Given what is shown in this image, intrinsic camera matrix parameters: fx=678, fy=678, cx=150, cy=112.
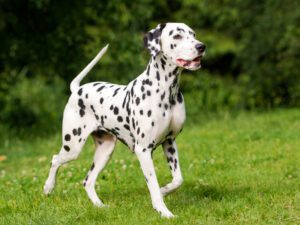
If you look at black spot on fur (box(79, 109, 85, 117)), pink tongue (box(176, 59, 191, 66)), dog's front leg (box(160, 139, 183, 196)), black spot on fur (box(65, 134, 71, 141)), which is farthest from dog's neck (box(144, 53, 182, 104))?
black spot on fur (box(65, 134, 71, 141))

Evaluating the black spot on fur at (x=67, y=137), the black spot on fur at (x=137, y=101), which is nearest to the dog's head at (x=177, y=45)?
the black spot on fur at (x=137, y=101)

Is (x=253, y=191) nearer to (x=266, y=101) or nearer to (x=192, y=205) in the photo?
(x=192, y=205)

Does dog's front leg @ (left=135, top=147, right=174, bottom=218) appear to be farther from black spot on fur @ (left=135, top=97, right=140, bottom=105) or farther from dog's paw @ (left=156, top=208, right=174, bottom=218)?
black spot on fur @ (left=135, top=97, right=140, bottom=105)

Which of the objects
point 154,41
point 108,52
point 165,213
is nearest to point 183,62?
point 154,41

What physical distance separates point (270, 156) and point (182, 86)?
40.6 feet

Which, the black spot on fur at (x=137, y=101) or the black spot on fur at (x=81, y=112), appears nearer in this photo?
the black spot on fur at (x=137, y=101)

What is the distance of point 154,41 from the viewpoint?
22.5ft

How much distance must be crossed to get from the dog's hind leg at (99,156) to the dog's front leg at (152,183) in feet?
2.81

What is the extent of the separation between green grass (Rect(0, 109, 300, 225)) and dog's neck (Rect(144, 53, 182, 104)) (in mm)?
1228

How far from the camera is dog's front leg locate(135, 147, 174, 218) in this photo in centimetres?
676

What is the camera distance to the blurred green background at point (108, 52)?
15.0 meters

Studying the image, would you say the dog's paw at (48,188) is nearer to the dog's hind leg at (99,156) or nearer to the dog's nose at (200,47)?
the dog's hind leg at (99,156)

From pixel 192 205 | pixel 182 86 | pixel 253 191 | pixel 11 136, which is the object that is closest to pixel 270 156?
pixel 253 191

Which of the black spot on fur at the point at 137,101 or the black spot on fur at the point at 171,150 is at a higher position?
the black spot on fur at the point at 137,101
